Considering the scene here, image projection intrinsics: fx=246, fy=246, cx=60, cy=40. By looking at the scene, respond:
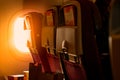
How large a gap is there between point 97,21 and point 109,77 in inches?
16.7

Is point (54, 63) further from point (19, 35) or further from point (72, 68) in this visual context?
point (19, 35)

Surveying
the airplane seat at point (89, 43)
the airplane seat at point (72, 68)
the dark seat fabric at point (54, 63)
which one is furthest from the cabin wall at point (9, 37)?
the airplane seat at point (89, 43)

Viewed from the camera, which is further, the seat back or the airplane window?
the airplane window

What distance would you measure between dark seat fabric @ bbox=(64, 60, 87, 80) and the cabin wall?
1.60m

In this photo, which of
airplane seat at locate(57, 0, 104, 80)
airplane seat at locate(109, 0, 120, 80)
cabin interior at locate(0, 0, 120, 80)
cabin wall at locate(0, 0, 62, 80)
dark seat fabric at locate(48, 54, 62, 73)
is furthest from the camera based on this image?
cabin wall at locate(0, 0, 62, 80)

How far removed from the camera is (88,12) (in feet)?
5.26

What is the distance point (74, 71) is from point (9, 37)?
1801 mm

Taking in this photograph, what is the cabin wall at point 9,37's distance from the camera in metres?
3.34

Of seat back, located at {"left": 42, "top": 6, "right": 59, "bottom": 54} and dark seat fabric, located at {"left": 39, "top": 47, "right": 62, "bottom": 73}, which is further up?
seat back, located at {"left": 42, "top": 6, "right": 59, "bottom": 54}

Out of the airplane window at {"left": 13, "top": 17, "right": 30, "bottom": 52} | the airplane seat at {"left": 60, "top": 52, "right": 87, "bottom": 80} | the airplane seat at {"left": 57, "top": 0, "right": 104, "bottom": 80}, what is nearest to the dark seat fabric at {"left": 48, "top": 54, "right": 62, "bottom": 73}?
the airplane seat at {"left": 60, "top": 52, "right": 87, "bottom": 80}

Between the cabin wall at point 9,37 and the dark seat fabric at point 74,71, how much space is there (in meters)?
1.60

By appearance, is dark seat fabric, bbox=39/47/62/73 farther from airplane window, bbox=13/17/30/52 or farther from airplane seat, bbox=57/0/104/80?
airplane window, bbox=13/17/30/52

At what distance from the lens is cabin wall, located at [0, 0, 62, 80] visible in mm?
3340

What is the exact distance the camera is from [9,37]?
11.1 ft
